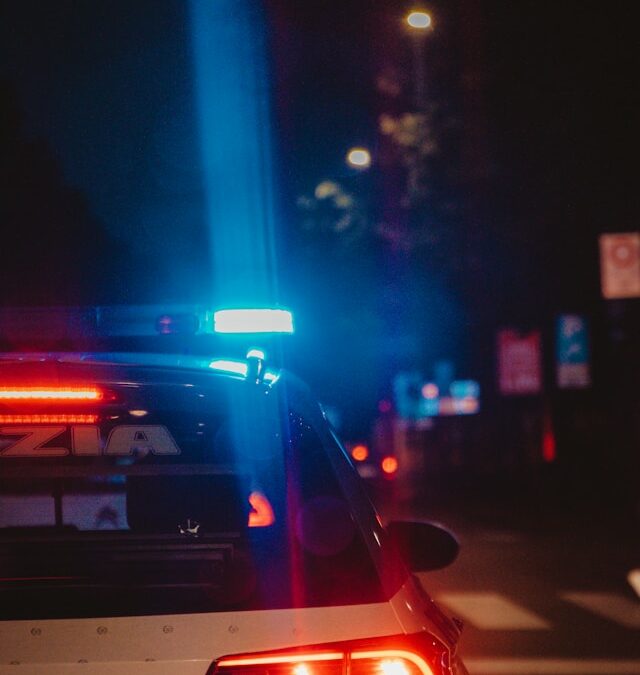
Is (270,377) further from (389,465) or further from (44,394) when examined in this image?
(389,465)

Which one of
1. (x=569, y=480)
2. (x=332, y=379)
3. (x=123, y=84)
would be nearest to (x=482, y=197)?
(x=569, y=480)

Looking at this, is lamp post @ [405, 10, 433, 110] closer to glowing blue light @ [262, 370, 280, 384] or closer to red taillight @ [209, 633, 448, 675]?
glowing blue light @ [262, 370, 280, 384]

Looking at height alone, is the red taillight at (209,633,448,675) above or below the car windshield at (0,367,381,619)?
below

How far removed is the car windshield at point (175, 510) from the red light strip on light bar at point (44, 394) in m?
0.01

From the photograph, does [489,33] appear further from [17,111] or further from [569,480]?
[17,111]

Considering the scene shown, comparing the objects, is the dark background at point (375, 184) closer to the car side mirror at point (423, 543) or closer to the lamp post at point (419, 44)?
the lamp post at point (419, 44)

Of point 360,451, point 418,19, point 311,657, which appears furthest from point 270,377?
point 360,451

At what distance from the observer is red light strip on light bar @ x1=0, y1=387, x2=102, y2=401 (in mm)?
2637

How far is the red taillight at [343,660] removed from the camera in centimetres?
239

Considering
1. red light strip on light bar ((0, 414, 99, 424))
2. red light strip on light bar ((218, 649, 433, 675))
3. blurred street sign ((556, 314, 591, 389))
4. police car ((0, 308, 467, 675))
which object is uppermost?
red light strip on light bar ((0, 414, 99, 424))

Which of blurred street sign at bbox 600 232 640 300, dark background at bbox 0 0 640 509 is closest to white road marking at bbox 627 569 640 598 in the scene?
dark background at bbox 0 0 640 509

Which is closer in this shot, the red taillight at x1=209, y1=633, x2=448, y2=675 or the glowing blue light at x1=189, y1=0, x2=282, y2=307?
the red taillight at x1=209, y1=633, x2=448, y2=675

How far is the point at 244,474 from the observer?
8.90ft

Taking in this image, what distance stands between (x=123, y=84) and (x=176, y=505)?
7.33m
